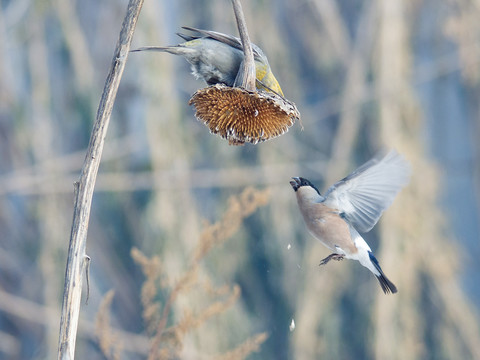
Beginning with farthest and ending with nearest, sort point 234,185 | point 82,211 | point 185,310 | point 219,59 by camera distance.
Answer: point 234,185, point 185,310, point 219,59, point 82,211

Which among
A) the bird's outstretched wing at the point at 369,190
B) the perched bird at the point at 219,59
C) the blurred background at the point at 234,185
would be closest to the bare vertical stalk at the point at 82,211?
the perched bird at the point at 219,59

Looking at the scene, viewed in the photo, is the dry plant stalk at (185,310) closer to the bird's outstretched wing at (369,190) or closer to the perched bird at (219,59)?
the bird's outstretched wing at (369,190)

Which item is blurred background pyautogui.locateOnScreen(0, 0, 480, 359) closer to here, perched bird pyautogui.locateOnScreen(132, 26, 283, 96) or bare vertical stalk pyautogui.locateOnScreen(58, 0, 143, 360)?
perched bird pyautogui.locateOnScreen(132, 26, 283, 96)

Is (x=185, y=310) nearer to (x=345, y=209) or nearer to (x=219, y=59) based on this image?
(x=345, y=209)

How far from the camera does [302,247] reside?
347 centimetres

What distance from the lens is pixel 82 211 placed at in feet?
2.90

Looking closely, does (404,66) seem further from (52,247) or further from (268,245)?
(52,247)

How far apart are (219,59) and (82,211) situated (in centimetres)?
40

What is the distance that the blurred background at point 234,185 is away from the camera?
2.77m

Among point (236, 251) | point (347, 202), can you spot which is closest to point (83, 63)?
point (236, 251)

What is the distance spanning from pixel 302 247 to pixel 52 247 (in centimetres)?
136

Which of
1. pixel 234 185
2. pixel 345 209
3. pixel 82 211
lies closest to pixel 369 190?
pixel 345 209

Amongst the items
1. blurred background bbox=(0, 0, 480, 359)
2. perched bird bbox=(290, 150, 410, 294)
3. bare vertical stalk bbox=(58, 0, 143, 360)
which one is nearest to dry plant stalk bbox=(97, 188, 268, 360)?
perched bird bbox=(290, 150, 410, 294)

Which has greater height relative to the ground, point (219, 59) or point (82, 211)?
point (219, 59)
